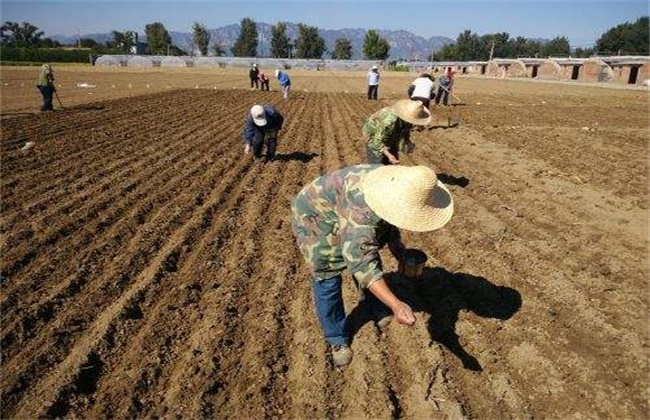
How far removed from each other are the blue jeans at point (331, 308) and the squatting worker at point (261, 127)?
487cm

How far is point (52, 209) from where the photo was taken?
5.93 metres

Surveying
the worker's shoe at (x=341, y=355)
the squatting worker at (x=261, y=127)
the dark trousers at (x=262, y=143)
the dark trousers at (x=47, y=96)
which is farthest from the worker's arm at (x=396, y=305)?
the dark trousers at (x=47, y=96)

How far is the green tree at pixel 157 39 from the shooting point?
338ft

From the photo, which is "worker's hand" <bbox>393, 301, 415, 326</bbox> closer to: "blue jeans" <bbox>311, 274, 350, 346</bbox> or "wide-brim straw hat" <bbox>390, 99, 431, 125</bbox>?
"blue jeans" <bbox>311, 274, 350, 346</bbox>

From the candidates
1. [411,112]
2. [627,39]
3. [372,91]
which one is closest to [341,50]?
[627,39]

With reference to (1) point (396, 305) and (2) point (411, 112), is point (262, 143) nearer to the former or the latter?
(2) point (411, 112)

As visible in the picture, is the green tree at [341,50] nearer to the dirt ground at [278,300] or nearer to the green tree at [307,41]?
the green tree at [307,41]

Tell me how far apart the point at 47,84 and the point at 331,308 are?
13941 millimetres

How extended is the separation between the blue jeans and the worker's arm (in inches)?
24.7

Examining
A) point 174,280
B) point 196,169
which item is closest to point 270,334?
point 174,280

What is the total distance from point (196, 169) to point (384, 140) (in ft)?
12.6

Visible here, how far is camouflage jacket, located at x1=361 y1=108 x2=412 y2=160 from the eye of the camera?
17.7 ft

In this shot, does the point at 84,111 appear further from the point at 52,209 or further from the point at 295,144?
the point at 52,209

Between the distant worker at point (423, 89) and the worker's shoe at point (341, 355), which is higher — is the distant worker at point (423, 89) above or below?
above
